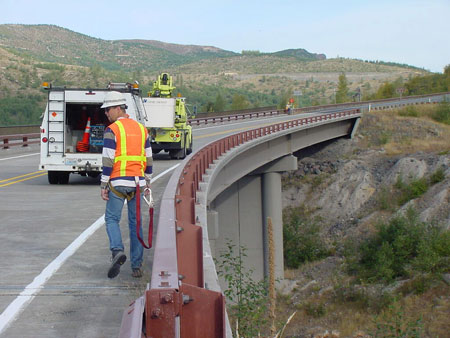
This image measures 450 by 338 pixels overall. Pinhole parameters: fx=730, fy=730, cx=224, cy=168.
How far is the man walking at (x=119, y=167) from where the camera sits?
7863mm

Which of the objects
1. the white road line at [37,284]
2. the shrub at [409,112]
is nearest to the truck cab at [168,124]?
the white road line at [37,284]

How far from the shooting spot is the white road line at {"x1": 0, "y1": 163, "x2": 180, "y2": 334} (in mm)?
6554

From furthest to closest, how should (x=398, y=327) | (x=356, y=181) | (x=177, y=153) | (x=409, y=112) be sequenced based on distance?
(x=409, y=112) < (x=356, y=181) < (x=177, y=153) < (x=398, y=327)

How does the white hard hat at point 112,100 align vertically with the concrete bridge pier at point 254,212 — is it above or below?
above

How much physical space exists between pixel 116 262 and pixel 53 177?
1235 centimetres

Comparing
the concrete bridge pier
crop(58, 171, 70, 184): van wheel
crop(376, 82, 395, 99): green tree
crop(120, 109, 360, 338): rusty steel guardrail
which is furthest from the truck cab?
crop(376, 82, 395, 99): green tree

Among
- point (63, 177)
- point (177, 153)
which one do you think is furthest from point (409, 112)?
point (63, 177)

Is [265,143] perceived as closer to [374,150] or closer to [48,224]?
[374,150]

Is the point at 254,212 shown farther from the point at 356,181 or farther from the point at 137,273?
the point at 137,273

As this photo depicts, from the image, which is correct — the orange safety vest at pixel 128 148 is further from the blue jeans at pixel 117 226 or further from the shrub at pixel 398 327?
the shrub at pixel 398 327

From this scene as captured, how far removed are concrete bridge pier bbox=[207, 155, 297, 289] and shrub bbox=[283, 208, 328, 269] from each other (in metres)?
1.06

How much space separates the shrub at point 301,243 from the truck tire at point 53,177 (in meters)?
22.3

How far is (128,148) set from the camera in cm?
795

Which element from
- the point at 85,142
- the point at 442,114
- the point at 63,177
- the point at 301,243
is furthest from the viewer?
the point at 442,114
